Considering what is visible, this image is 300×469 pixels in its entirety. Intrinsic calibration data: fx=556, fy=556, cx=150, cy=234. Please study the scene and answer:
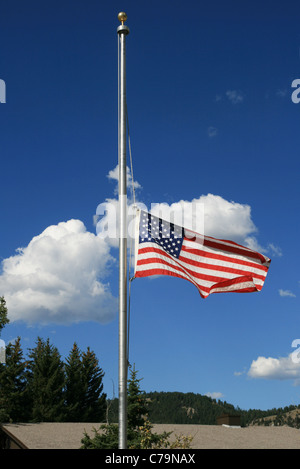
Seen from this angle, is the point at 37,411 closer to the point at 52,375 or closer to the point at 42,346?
the point at 52,375

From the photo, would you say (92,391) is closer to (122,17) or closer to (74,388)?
(74,388)

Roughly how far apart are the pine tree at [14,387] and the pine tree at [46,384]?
1.26m

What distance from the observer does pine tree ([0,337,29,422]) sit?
5856 centimetres

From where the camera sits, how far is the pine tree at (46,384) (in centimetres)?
6106

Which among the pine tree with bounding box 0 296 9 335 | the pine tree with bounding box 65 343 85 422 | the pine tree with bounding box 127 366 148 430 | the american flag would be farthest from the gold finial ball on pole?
the pine tree with bounding box 65 343 85 422

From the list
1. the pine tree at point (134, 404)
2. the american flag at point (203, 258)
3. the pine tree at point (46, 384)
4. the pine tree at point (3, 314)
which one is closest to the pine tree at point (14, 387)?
the pine tree at point (46, 384)

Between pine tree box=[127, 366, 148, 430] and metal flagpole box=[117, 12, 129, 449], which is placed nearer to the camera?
metal flagpole box=[117, 12, 129, 449]

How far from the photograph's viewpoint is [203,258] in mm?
14148

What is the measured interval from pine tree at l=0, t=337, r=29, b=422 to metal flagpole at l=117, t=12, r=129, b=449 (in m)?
48.7

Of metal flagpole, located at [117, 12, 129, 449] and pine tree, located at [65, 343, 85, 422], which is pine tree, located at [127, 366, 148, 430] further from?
pine tree, located at [65, 343, 85, 422]

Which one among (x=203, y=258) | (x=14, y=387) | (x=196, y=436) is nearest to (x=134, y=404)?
(x=196, y=436)

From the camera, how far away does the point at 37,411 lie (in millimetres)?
60875
